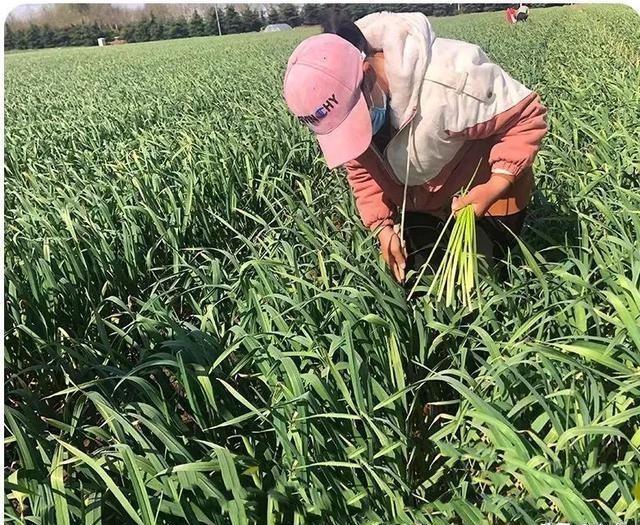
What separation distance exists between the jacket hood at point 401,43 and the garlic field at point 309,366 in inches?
5.6

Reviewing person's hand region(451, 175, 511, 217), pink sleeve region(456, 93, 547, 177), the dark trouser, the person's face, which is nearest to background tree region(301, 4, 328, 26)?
the person's face

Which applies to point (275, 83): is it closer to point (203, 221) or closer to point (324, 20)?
point (203, 221)

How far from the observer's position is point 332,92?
4.45 ft

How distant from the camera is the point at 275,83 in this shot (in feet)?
13.6

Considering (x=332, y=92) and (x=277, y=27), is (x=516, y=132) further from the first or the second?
(x=277, y=27)

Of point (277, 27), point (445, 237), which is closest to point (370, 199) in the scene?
point (445, 237)

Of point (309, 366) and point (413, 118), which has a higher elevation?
point (413, 118)

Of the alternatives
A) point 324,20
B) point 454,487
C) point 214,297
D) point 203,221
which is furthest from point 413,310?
point 203,221

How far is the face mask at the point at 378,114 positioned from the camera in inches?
57.5

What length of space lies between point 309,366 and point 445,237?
752 mm

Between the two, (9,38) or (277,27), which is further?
(277,27)

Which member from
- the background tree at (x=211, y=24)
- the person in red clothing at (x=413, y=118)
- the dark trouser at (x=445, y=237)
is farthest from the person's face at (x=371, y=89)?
the dark trouser at (x=445, y=237)

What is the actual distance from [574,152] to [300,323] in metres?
1.71

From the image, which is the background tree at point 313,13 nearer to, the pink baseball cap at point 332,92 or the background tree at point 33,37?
the pink baseball cap at point 332,92
